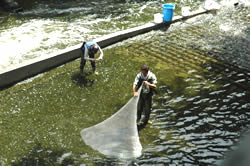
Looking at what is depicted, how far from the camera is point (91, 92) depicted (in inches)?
317

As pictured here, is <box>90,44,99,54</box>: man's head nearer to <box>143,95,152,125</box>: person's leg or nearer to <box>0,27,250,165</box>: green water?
<box>0,27,250,165</box>: green water

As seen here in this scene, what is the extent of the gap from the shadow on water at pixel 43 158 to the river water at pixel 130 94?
22mm

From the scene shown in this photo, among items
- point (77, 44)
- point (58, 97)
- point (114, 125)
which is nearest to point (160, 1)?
point (77, 44)

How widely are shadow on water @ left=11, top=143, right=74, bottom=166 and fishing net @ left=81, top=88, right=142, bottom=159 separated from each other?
710 millimetres

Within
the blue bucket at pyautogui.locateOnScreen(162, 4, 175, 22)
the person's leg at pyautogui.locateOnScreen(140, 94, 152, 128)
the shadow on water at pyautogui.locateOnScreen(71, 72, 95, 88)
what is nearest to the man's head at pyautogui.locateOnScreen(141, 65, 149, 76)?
the person's leg at pyautogui.locateOnScreen(140, 94, 152, 128)

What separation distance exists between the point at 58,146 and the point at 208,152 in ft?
11.3

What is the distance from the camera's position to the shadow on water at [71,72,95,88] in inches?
332

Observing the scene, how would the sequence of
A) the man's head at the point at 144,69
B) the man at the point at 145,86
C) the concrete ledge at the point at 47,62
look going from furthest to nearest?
the concrete ledge at the point at 47,62 < the man at the point at 145,86 < the man's head at the point at 144,69

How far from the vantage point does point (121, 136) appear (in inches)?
224

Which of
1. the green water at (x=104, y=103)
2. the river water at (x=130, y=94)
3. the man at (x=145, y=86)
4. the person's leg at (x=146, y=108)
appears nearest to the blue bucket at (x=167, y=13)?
the river water at (x=130, y=94)

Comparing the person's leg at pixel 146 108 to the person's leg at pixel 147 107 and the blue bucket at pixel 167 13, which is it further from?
the blue bucket at pixel 167 13

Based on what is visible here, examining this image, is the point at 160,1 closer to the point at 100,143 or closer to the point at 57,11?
the point at 57,11

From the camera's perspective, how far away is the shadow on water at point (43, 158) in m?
5.41

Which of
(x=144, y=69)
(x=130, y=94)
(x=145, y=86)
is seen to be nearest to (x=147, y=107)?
(x=145, y=86)
